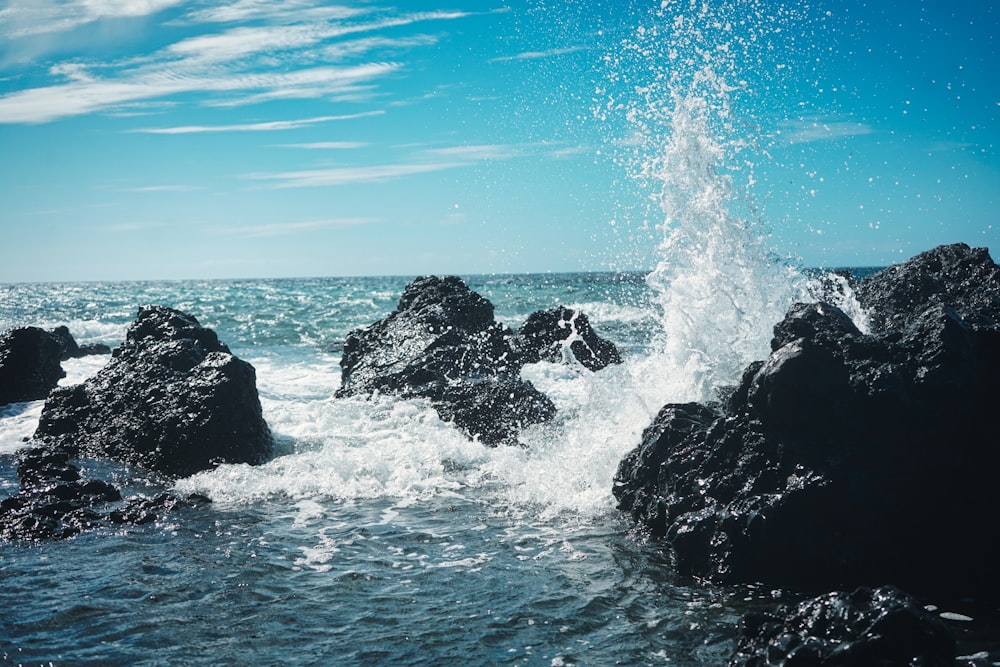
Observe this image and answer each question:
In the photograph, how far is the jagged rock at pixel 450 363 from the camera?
487 inches

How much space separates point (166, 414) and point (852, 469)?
9229mm

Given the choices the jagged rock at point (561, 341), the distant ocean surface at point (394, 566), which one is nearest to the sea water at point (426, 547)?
the distant ocean surface at point (394, 566)

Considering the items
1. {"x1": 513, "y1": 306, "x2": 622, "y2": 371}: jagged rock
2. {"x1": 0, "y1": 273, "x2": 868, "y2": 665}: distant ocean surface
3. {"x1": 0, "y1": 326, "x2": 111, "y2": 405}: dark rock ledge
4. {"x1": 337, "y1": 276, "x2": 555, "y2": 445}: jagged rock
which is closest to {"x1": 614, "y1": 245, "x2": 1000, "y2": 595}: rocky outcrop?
{"x1": 0, "y1": 273, "x2": 868, "y2": 665}: distant ocean surface

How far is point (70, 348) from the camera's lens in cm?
2505

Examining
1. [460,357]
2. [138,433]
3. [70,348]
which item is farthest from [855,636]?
[70,348]

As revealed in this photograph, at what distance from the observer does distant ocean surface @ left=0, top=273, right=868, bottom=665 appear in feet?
17.6

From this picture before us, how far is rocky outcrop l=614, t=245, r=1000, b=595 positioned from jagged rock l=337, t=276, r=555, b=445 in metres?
4.91

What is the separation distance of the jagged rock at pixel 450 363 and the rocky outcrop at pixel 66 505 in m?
4.89

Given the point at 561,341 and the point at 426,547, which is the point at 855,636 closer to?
the point at 426,547

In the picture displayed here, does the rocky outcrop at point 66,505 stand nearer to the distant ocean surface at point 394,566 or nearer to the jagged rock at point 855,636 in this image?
the distant ocean surface at point 394,566

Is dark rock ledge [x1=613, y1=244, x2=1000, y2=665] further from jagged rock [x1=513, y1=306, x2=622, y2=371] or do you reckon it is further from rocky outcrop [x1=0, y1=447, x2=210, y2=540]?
jagged rock [x1=513, y1=306, x2=622, y2=371]

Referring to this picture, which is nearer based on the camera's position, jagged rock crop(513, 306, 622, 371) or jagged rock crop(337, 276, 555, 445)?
jagged rock crop(337, 276, 555, 445)

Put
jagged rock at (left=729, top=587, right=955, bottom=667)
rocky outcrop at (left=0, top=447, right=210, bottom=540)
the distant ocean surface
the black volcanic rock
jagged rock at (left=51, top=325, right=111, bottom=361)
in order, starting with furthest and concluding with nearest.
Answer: jagged rock at (left=51, top=325, right=111, bottom=361)
the black volcanic rock
rocky outcrop at (left=0, top=447, right=210, bottom=540)
the distant ocean surface
jagged rock at (left=729, top=587, right=955, bottom=667)

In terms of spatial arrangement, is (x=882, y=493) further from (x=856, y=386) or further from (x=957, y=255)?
(x=957, y=255)
